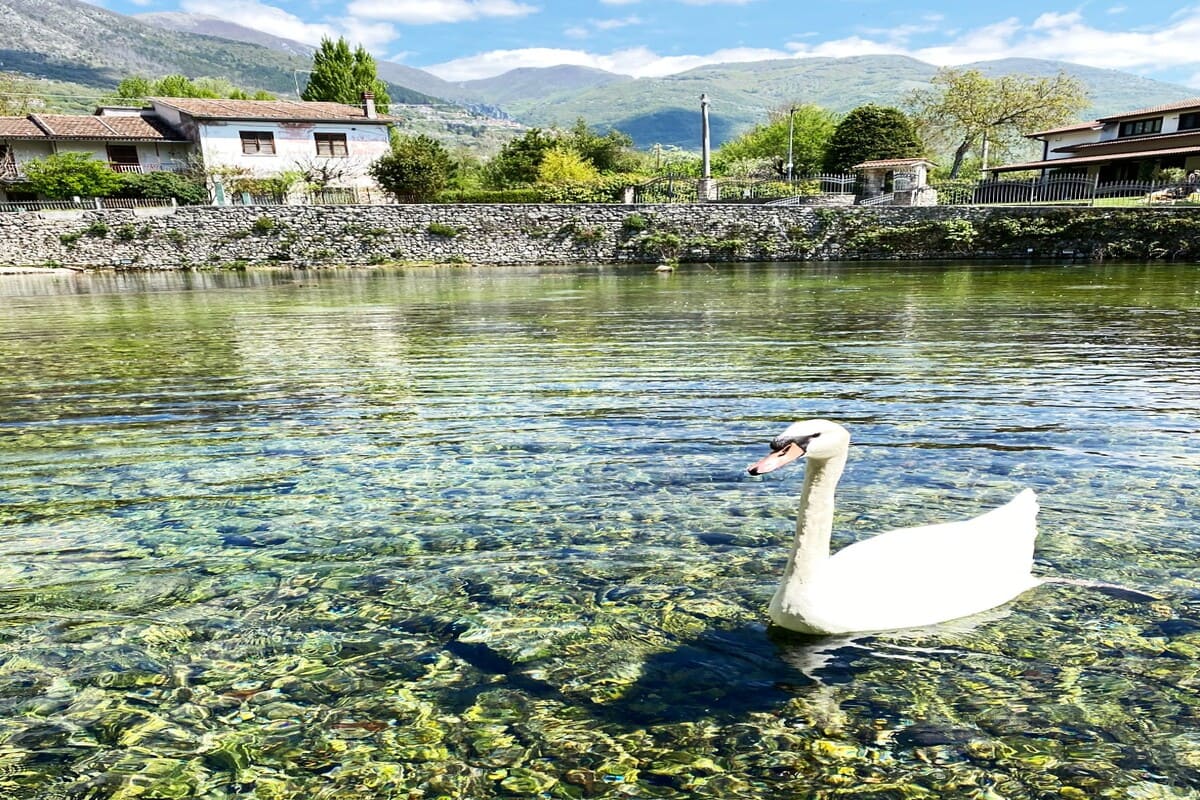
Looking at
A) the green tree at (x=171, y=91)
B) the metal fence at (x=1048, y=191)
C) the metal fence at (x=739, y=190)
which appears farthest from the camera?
the green tree at (x=171, y=91)

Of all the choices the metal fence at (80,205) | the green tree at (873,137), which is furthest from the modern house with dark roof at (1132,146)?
the metal fence at (80,205)

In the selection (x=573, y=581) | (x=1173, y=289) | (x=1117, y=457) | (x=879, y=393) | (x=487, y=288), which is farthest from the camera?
(x=487, y=288)

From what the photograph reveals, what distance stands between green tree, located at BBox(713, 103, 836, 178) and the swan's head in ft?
232

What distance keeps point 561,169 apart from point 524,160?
13.0 feet

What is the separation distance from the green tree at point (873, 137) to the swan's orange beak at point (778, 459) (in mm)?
55087

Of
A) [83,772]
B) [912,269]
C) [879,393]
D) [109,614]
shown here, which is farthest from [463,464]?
[912,269]

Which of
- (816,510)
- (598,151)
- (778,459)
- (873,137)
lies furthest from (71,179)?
(873,137)

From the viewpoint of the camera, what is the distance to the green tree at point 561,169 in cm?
5331

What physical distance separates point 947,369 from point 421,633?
30.6 feet

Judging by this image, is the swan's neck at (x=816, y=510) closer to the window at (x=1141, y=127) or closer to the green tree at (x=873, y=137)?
the green tree at (x=873, y=137)

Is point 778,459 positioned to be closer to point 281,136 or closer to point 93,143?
point 281,136

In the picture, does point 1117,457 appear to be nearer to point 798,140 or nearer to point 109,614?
point 109,614

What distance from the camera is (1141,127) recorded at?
A: 52406 millimetres

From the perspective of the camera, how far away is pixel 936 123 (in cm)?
6775
